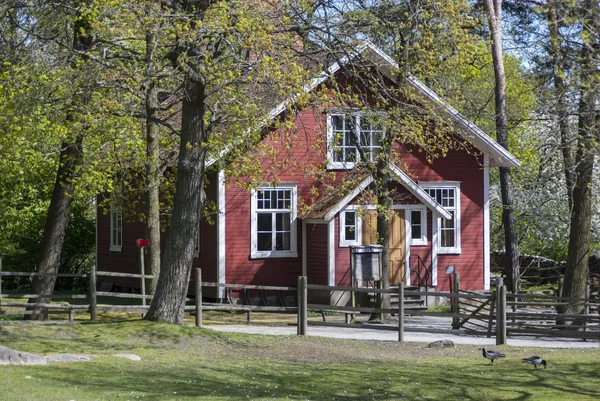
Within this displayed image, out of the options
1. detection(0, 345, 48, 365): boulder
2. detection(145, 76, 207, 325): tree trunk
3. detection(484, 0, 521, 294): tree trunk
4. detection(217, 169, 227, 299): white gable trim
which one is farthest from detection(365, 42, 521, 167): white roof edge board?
detection(0, 345, 48, 365): boulder

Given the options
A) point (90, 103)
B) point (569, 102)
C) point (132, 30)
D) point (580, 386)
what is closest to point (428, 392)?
point (580, 386)

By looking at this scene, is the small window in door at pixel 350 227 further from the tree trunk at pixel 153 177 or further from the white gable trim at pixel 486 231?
the tree trunk at pixel 153 177

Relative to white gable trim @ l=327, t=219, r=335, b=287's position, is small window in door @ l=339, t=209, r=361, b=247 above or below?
above

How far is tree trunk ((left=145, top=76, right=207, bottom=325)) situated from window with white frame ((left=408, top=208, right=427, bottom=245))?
38.4 feet

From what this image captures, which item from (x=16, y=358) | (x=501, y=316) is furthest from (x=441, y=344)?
(x=16, y=358)

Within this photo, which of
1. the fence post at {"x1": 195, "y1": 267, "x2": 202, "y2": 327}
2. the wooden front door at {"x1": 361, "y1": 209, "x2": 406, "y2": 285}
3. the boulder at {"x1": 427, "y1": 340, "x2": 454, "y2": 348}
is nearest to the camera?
the boulder at {"x1": 427, "y1": 340, "x2": 454, "y2": 348}

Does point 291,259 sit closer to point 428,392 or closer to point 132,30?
point 132,30

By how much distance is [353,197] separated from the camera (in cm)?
2820

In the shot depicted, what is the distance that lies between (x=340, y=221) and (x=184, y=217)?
32.4 ft

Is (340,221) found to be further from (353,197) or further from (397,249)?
(397,249)

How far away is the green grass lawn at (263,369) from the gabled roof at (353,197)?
7.78m

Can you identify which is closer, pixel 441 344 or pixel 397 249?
pixel 441 344

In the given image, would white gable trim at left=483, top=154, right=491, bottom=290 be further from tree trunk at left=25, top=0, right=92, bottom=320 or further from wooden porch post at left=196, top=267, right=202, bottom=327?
tree trunk at left=25, top=0, right=92, bottom=320

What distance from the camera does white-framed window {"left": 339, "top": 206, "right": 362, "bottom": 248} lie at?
1130 inches
